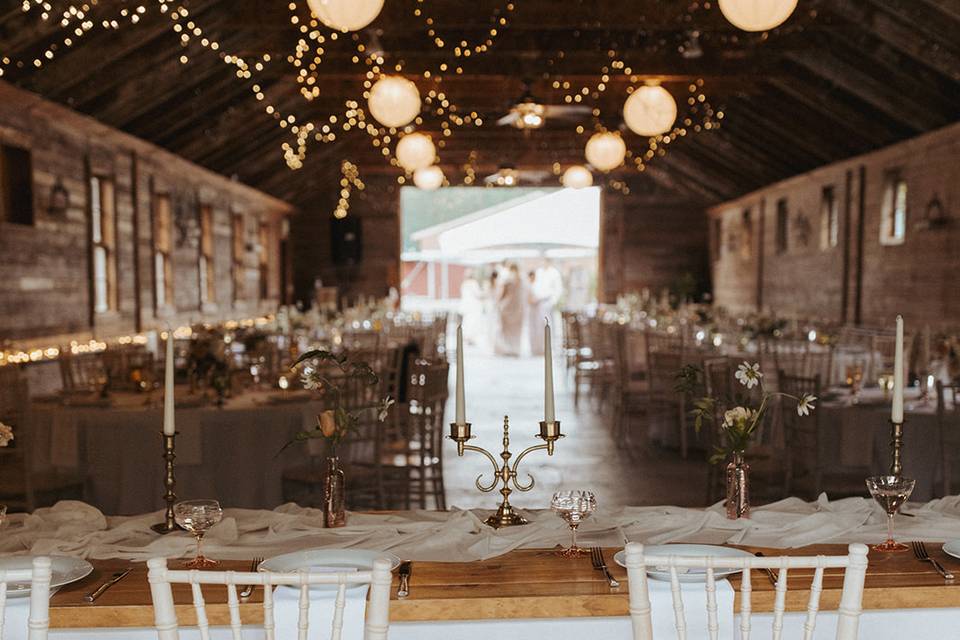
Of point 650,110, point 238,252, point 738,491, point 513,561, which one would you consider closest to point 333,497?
point 513,561

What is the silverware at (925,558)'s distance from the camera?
233 centimetres

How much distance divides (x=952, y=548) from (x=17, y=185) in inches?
315

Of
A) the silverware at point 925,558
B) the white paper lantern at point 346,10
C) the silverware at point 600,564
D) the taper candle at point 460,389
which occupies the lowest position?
the silverware at point 600,564

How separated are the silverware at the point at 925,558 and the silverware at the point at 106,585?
1998 mm

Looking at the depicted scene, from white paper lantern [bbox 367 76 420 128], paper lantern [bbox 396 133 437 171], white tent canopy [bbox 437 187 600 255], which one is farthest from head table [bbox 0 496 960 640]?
white tent canopy [bbox 437 187 600 255]

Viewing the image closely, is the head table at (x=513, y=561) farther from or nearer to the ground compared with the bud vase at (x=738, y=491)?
nearer to the ground

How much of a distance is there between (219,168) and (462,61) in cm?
561

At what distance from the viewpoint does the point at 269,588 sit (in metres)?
1.74

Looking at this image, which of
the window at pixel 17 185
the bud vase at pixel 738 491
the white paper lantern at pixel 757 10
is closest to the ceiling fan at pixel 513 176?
the window at pixel 17 185

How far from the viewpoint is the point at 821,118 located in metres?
12.1

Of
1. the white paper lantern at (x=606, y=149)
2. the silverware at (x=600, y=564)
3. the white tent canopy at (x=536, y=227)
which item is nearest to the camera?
the silverware at (x=600, y=564)

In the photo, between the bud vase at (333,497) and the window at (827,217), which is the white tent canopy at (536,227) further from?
the bud vase at (333,497)

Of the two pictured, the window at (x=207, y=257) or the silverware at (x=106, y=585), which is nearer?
the silverware at (x=106, y=585)

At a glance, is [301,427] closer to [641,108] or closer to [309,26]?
[641,108]
